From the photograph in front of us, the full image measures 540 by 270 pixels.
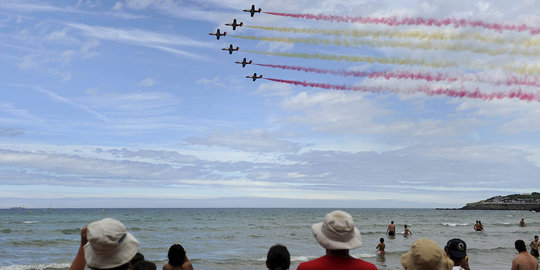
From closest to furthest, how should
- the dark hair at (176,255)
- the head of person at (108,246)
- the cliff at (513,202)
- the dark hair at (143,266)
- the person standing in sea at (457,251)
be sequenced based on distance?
1. the head of person at (108,246)
2. the dark hair at (143,266)
3. the person standing in sea at (457,251)
4. the dark hair at (176,255)
5. the cliff at (513,202)

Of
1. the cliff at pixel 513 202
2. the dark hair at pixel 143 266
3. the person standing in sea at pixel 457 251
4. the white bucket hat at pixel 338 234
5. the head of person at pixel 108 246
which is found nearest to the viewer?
the head of person at pixel 108 246

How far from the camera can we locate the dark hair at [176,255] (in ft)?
26.0

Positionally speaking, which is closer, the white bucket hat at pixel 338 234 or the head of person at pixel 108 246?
the head of person at pixel 108 246

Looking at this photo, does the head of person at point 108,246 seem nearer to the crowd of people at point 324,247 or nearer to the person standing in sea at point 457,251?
the crowd of people at point 324,247

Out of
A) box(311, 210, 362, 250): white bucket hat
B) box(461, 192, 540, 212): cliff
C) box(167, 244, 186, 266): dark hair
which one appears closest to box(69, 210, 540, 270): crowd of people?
box(311, 210, 362, 250): white bucket hat

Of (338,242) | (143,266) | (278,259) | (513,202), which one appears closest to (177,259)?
(143,266)

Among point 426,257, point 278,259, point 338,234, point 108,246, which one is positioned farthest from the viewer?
point 278,259

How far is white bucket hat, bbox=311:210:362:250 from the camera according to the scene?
4.14 m

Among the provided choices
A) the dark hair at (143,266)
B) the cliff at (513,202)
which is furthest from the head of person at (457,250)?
the cliff at (513,202)

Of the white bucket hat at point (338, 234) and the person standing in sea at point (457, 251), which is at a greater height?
the white bucket hat at point (338, 234)

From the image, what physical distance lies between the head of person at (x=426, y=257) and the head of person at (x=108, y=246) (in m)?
2.62

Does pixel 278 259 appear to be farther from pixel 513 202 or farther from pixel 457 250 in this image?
Answer: pixel 513 202

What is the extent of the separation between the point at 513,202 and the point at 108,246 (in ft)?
664

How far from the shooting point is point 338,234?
4141 millimetres
